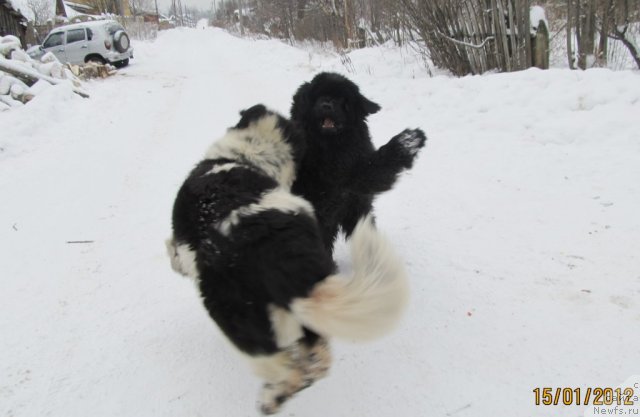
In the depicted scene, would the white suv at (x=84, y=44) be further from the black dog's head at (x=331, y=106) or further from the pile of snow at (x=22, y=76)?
the black dog's head at (x=331, y=106)

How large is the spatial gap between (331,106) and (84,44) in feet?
59.5

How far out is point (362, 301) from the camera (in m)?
1.69

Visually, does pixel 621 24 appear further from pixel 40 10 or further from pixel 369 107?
pixel 40 10

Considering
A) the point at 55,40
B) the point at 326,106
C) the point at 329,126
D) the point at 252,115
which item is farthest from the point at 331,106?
the point at 55,40

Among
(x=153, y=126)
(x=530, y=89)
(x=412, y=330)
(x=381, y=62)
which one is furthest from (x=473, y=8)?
(x=412, y=330)

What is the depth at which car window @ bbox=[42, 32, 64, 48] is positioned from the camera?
56.3 feet

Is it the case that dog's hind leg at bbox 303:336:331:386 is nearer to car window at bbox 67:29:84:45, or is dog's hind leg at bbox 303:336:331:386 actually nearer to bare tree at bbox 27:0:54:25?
car window at bbox 67:29:84:45

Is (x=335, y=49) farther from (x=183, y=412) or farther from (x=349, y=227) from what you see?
(x=183, y=412)

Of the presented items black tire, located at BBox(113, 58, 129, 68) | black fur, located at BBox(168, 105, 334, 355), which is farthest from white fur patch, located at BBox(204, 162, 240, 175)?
black tire, located at BBox(113, 58, 129, 68)

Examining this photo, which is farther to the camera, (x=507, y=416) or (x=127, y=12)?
(x=127, y=12)

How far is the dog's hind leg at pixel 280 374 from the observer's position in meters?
1.83

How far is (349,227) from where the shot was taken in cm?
336

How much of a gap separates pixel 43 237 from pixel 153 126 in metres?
4.26

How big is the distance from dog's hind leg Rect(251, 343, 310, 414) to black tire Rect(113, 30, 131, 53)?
62.9ft
